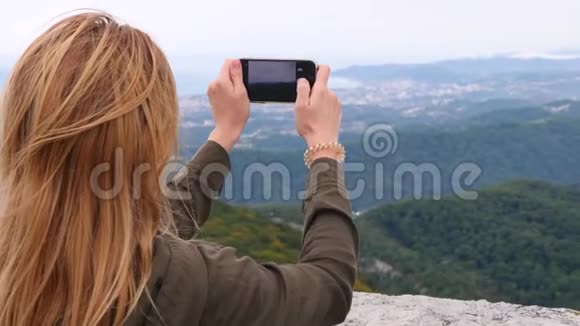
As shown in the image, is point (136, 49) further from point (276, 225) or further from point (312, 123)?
point (276, 225)

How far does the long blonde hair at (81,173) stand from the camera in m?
1.29

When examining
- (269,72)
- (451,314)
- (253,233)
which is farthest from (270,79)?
(253,233)

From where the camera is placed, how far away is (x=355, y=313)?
356cm

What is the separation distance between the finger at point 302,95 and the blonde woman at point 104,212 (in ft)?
0.99

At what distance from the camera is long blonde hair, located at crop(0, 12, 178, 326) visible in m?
1.29

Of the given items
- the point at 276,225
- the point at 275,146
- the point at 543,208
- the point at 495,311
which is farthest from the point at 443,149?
the point at 495,311

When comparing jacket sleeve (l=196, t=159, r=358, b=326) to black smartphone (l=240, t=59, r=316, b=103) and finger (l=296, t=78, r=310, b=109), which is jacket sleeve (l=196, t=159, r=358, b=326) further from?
black smartphone (l=240, t=59, r=316, b=103)

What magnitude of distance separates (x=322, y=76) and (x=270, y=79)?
0.18 meters

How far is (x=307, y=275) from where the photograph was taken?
1.41 meters

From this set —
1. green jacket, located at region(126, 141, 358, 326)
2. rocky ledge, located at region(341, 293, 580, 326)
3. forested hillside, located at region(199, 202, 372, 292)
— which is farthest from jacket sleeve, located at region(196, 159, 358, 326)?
forested hillside, located at region(199, 202, 372, 292)

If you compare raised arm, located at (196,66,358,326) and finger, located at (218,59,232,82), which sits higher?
finger, located at (218,59,232,82)

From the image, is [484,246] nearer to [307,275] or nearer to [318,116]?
[318,116]

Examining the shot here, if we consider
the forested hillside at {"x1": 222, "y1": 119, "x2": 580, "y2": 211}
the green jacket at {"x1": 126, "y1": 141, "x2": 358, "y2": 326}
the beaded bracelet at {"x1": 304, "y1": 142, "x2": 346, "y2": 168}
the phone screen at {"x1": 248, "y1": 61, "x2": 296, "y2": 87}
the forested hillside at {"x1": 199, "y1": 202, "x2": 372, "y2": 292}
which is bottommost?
the forested hillside at {"x1": 222, "y1": 119, "x2": 580, "y2": 211}

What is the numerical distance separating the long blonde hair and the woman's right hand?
1.08ft
